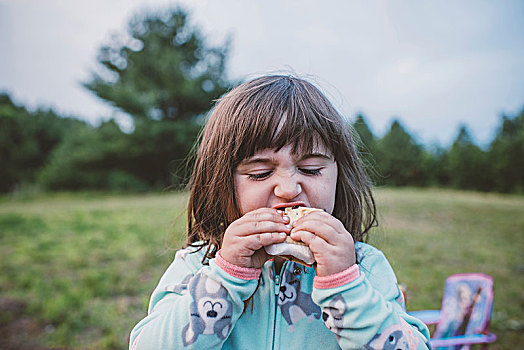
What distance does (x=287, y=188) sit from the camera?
1273 millimetres

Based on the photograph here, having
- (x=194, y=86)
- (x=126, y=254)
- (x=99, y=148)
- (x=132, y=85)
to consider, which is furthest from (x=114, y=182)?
(x=126, y=254)

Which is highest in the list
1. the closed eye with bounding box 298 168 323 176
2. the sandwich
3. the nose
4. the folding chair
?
the closed eye with bounding box 298 168 323 176

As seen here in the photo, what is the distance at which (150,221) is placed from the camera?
9.33 m

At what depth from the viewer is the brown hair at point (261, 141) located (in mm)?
1368

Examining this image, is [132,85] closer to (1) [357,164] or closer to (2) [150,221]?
(2) [150,221]

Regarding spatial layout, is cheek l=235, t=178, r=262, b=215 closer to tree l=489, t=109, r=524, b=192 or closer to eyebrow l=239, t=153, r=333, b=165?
eyebrow l=239, t=153, r=333, b=165

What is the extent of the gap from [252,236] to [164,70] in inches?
799

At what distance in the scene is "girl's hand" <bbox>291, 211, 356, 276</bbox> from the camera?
3.77 feet

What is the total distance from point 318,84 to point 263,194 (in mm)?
638

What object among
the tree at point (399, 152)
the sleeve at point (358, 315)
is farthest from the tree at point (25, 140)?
the sleeve at point (358, 315)

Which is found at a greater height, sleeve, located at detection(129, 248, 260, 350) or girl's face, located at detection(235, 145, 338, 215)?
girl's face, located at detection(235, 145, 338, 215)

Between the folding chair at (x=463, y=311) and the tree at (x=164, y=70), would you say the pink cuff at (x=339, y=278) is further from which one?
the tree at (x=164, y=70)

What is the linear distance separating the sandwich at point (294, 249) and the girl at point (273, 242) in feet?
0.07

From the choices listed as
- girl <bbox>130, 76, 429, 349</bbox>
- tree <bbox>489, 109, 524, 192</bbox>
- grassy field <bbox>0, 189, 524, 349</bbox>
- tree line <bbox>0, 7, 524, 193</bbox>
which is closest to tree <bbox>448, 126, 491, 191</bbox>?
tree <bbox>489, 109, 524, 192</bbox>
